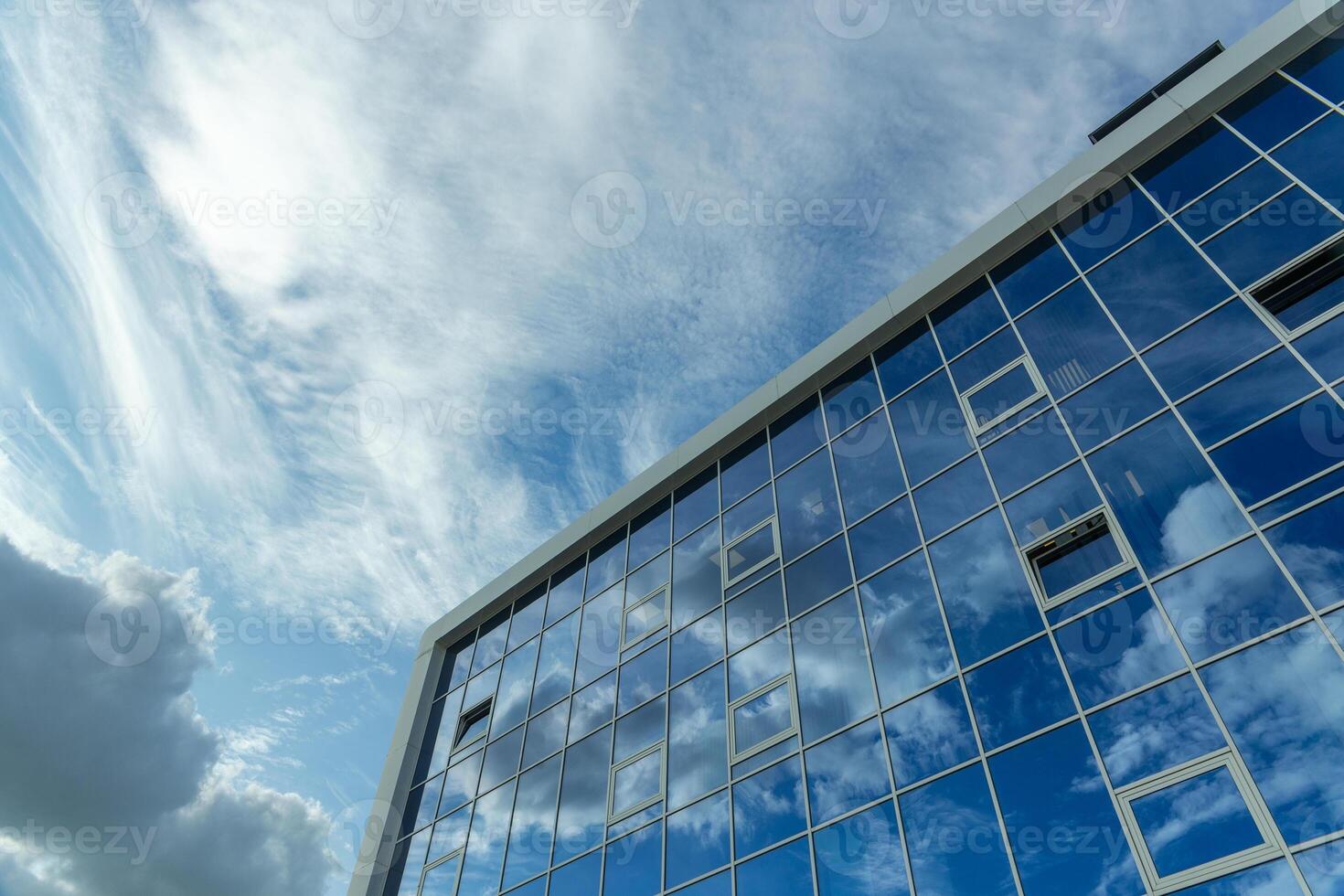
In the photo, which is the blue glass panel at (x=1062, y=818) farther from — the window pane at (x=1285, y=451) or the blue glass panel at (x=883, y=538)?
the blue glass panel at (x=883, y=538)

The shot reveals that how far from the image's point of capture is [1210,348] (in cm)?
1180

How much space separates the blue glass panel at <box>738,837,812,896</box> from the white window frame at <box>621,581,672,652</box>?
5.42 m

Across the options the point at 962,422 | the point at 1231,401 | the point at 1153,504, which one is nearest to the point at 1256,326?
the point at 1231,401

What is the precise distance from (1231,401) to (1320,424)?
1.09 m

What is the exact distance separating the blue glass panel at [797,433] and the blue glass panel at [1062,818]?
25.2ft

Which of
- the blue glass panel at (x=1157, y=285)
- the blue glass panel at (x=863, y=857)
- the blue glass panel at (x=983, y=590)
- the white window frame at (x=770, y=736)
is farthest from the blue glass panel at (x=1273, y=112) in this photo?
the blue glass panel at (x=863, y=857)

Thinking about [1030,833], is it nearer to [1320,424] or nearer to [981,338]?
[1320,424]

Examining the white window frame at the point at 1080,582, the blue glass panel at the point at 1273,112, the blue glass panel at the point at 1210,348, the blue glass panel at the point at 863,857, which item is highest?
the blue glass panel at the point at 1273,112

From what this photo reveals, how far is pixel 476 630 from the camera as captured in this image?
23438 millimetres

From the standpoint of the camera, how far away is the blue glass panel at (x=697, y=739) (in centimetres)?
1452

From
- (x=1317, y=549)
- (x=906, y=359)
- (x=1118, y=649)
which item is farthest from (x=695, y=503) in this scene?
(x=1317, y=549)

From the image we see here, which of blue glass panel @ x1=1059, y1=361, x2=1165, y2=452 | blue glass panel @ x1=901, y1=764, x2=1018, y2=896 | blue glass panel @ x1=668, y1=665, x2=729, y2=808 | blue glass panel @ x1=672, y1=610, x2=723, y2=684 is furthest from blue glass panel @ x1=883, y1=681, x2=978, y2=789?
blue glass panel @ x1=672, y1=610, x2=723, y2=684

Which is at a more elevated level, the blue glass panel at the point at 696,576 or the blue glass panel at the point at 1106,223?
the blue glass panel at the point at 1106,223

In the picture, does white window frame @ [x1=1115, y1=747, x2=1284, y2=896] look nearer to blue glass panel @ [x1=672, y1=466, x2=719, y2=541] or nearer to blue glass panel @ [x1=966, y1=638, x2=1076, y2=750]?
blue glass panel @ [x1=966, y1=638, x2=1076, y2=750]
